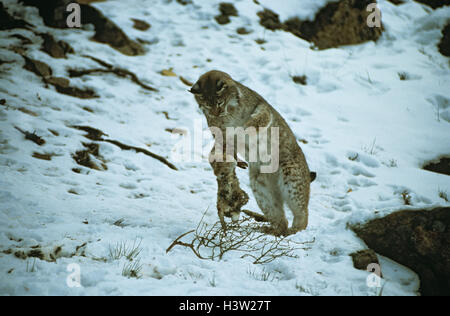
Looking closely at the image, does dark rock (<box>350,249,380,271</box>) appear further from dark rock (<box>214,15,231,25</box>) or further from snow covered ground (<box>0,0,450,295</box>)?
dark rock (<box>214,15,231,25</box>)

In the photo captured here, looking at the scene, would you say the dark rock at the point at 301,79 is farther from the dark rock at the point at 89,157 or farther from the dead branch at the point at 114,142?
the dark rock at the point at 89,157

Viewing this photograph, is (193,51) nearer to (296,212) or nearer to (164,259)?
(296,212)

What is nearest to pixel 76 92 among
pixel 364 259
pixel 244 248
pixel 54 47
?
pixel 54 47

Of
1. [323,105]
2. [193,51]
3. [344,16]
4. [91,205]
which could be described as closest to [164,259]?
[91,205]

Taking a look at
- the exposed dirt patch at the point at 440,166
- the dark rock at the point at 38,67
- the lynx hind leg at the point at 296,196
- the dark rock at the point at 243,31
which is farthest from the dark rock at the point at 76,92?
the exposed dirt patch at the point at 440,166

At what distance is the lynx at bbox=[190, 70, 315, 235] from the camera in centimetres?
400

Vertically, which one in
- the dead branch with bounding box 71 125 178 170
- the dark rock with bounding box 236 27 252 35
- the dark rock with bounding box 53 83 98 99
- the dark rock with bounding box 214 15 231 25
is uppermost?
the dark rock with bounding box 214 15 231 25

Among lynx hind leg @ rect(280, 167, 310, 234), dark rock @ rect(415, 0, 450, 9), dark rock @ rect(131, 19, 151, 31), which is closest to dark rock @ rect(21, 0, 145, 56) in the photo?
dark rock @ rect(131, 19, 151, 31)

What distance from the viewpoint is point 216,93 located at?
406 centimetres

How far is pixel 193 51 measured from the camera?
32.0ft

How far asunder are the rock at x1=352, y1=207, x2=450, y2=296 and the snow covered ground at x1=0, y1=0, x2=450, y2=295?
121 mm

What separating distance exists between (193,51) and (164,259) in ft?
27.1

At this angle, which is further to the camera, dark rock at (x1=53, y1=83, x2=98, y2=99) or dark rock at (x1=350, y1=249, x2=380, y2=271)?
dark rock at (x1=53, y1=83, x2=98, y2=99)

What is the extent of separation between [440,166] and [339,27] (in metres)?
6.80
